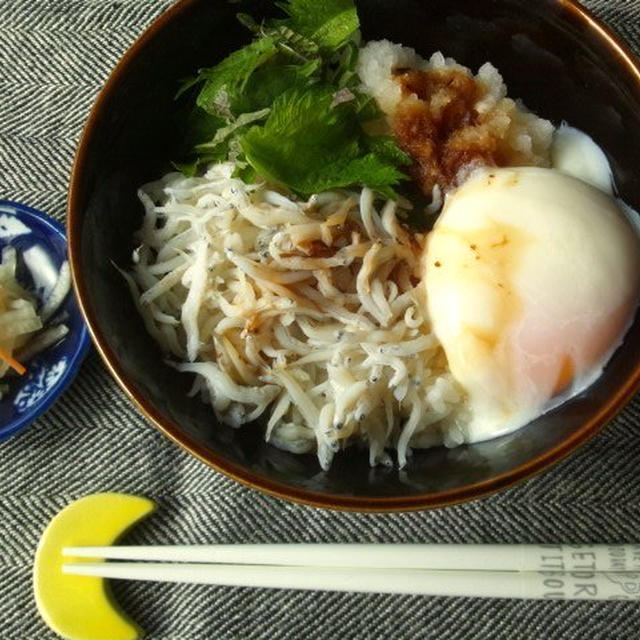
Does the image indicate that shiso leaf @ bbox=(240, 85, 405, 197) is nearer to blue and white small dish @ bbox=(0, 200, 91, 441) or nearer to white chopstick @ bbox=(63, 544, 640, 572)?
blue and white small dish @ bbox=(0, 200, 91, 441)

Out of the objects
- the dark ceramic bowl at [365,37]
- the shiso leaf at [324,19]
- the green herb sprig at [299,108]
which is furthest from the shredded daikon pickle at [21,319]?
the shiso leaf at [324,19]

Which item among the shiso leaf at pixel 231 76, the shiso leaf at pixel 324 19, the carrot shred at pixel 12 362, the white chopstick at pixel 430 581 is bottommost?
the white chopstick at pixel 430 581

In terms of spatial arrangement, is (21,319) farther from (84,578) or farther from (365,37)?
(365,37)

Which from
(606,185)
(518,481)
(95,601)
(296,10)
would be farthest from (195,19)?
(95,601)

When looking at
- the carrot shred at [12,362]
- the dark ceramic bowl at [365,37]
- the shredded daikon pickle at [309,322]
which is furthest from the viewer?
the carrot shred at [12,362]

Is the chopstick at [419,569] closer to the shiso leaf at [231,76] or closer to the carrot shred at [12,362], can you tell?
the carrot shred at [12,362]

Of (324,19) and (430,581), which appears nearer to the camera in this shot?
(430,581)

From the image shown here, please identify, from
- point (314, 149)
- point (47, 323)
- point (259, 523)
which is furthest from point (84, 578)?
point (314, 149)
